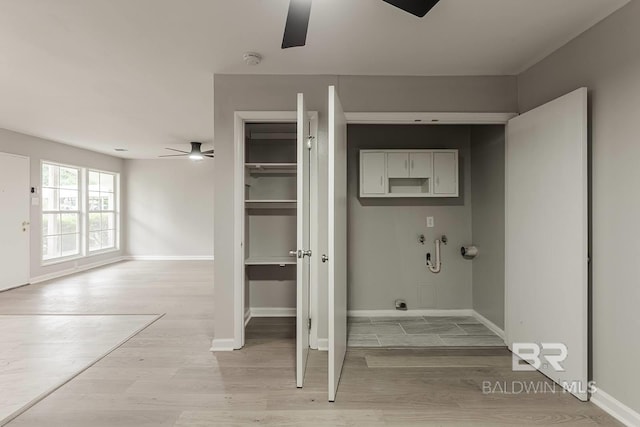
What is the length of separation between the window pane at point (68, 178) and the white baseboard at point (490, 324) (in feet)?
24.5

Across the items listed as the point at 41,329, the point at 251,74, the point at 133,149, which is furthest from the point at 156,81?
the point at 133,149

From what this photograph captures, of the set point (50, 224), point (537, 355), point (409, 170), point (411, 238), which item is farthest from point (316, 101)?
point (50, 224)

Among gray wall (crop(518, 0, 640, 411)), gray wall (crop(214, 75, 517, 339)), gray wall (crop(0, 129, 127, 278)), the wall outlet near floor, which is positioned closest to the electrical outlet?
the wall outlet near floor

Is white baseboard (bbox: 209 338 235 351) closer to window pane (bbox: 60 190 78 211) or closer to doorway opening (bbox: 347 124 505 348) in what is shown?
doorway opening (bbox: 347 124 505 348)

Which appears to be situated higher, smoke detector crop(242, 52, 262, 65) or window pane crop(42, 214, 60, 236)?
smoke detector crop(242, 52, 262, 65)

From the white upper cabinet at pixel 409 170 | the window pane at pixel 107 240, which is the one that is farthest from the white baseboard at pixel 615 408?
the window pane at pixel 107 240

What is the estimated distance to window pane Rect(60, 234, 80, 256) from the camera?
6.86 meters

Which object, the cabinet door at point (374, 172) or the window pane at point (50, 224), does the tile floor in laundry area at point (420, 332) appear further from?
the window pane at point (50, 224)

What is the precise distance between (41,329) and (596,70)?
524 centimetres

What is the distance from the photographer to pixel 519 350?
2.88 metres

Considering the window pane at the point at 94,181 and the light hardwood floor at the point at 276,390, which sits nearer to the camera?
the light hardwood floor at the point at 276,390

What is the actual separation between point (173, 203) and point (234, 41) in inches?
269

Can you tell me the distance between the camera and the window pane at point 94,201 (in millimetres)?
7637

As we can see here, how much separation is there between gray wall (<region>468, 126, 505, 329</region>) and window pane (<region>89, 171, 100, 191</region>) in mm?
7557
